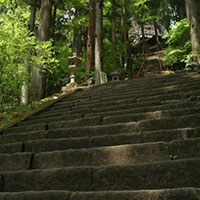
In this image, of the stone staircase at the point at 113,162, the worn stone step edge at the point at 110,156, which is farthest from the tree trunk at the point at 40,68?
the worn stone step edge at the point at 110,156

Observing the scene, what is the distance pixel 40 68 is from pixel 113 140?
7457 millimetres

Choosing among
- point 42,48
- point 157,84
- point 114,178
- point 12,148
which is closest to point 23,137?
point 12,148

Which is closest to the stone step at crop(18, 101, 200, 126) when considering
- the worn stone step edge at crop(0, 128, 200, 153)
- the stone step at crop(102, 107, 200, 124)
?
the stone step at crop(102, 107, 200, 124)

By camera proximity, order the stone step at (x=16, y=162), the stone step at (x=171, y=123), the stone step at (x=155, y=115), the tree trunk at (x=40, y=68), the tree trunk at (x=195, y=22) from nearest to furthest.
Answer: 1. the stone step at (x=16, y=162)
2. the stone step at (x=171, y=123)
3. the stone step at (x=155, y=115)
4. the tree trunk at (x=195, y=22)
5. the tree trunk at (x=40, y=68)

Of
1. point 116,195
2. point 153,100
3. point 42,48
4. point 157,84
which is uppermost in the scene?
point 42,48

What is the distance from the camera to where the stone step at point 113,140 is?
2.46 metres

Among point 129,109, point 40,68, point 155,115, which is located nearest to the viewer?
point 155,115

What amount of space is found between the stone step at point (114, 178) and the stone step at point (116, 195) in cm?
25

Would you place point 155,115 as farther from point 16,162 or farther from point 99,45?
point 99,45

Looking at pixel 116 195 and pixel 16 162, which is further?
pixel 16 162

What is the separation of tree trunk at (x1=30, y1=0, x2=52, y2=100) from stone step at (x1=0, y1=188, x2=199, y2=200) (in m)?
7.31

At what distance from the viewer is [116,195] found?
63.2 inches

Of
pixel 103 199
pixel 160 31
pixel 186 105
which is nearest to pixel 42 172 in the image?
pixel 103 199

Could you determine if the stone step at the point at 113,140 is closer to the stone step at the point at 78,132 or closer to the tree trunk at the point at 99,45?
the stone step at the point at 78,132
